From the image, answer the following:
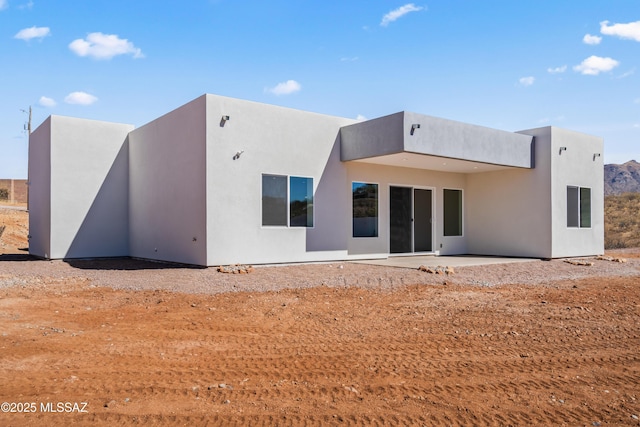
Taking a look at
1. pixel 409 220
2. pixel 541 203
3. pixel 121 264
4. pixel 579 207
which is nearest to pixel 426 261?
pixel 409 220

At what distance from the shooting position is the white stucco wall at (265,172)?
36.1 feet

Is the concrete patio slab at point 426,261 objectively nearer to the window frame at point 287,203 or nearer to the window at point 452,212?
the window at point 452,212

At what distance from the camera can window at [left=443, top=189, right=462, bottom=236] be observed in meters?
15.9

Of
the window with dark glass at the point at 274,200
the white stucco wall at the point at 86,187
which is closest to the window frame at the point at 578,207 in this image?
the window with dark glass at the point at 274,200

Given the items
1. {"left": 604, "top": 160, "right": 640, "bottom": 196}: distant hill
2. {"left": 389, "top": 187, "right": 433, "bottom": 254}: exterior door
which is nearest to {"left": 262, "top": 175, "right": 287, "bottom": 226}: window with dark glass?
{"left": 389, "top": 187, "right": 433, "bottom": 254}: exterior door

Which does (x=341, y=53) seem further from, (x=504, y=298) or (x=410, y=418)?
(x=410, y=418)

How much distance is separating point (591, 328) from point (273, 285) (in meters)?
5.35

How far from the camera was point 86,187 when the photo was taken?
46.7ft

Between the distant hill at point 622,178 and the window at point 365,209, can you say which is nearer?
the window at point 365,209

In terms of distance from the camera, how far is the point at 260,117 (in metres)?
11.7

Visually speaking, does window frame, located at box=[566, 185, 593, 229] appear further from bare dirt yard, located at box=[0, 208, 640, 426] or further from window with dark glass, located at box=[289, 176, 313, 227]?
window with dark glass, located at box=[289, 176, 313, 227]

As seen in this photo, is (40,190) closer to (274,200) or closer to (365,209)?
(274,200)

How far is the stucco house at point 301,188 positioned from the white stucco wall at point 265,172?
3 cm

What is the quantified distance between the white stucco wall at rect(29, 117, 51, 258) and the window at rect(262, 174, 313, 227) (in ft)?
23.3
